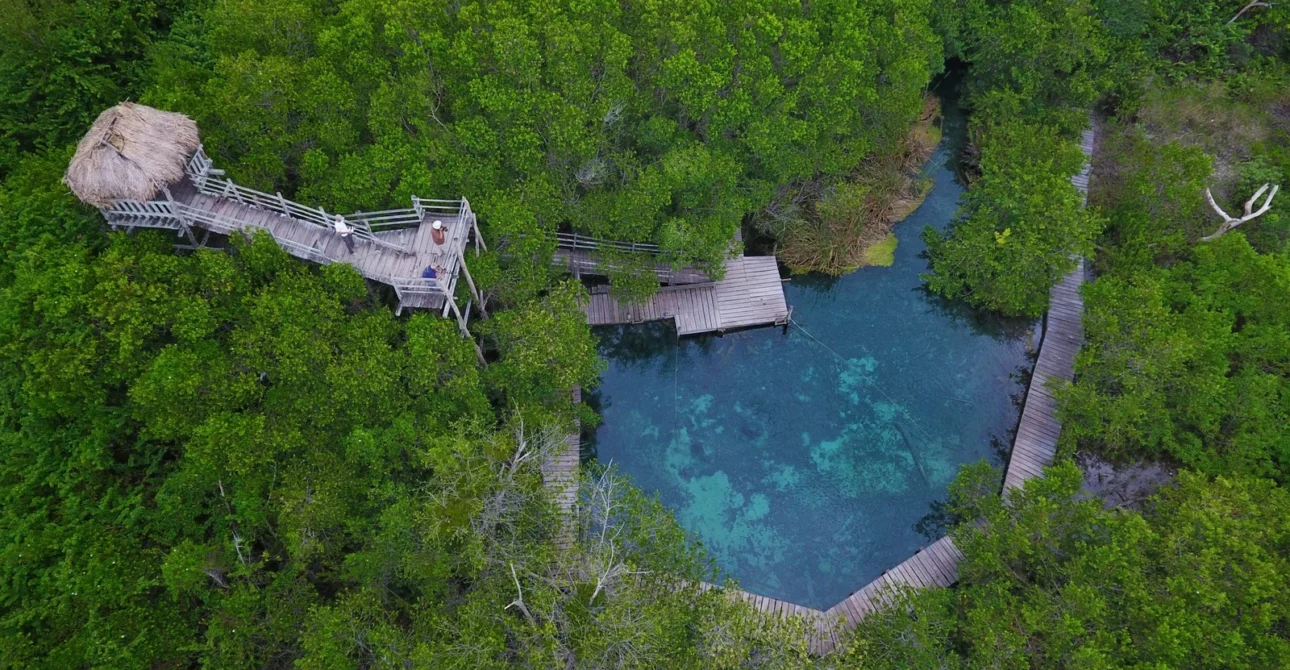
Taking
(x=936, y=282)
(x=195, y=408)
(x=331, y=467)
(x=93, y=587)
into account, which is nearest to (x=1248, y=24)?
(x=936, y=282)

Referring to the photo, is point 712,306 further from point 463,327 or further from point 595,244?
point 463,327

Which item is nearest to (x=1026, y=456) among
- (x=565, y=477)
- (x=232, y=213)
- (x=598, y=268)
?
(x=565, y=477)

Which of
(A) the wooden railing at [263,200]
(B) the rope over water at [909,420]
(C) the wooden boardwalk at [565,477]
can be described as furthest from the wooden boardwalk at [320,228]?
(B) the rope over water at [909,420]

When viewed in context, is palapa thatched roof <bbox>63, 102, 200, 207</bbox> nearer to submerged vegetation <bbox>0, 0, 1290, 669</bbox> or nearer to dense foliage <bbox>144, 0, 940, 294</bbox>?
submerged vegetation <bbox>0, 0, 1290, 669</bbox>

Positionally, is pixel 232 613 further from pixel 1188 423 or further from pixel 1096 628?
pixel 1188 423

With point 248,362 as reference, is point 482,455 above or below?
below

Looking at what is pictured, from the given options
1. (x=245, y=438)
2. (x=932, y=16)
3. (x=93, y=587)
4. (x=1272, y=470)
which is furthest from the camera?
(x=932, y=16)
